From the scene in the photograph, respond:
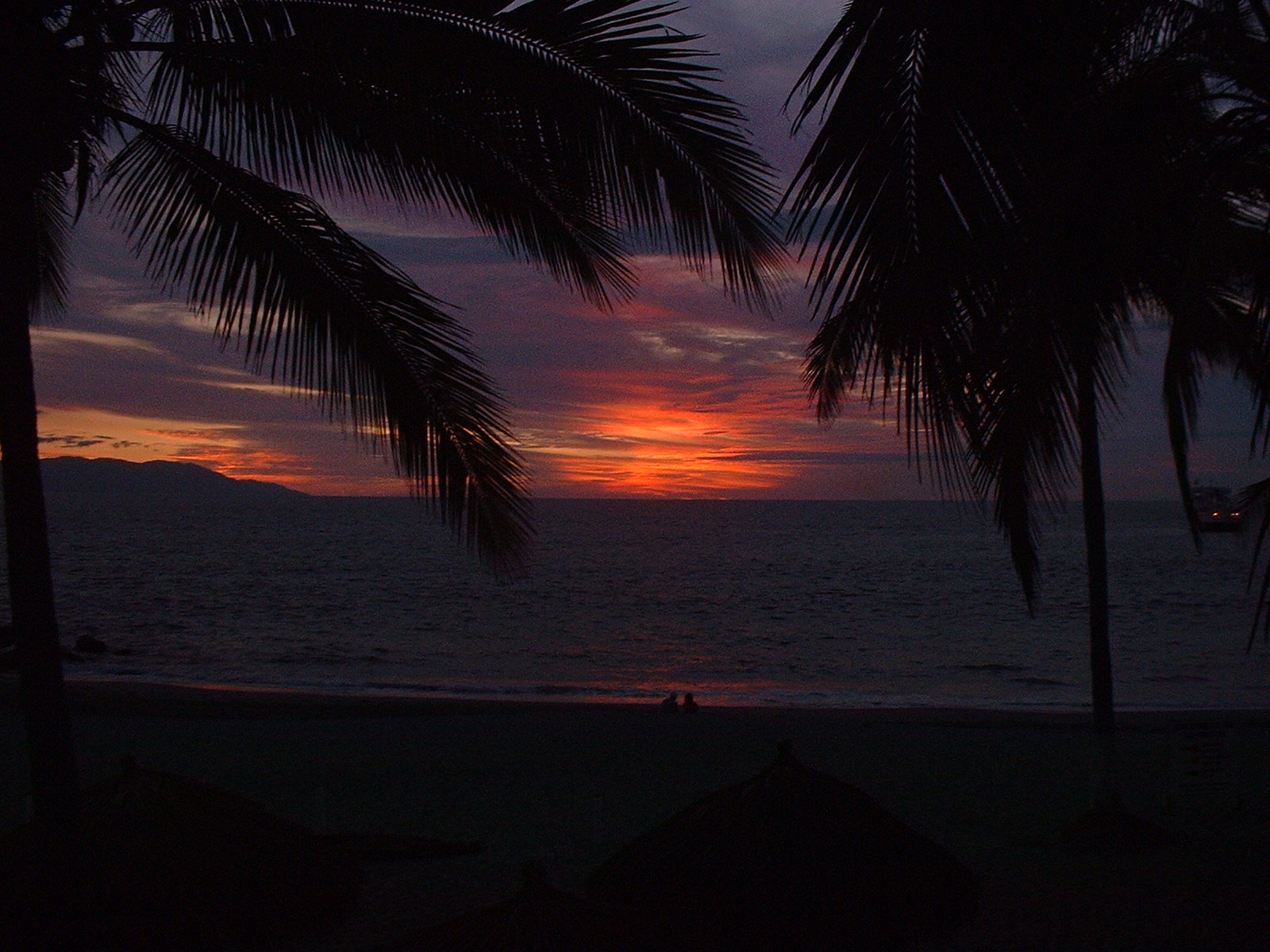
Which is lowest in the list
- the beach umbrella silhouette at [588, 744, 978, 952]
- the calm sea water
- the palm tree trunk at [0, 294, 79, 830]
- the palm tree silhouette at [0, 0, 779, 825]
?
the calm sea water

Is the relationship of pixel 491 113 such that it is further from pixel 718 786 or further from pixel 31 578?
pixel 718 786

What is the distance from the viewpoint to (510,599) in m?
38.8

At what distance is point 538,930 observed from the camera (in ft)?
10.5

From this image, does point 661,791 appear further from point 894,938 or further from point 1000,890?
point 894,938

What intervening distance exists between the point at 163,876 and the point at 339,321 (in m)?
2.45

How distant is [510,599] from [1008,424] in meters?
36.4

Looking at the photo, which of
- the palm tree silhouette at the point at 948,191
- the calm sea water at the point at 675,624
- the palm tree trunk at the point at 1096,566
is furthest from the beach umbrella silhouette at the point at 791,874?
the calm sea water at the point at 675,624

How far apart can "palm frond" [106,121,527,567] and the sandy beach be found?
2.26 metres

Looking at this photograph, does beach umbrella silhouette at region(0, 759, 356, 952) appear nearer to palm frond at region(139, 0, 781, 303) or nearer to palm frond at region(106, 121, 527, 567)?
palm frond at region(106, 121, 527, 567)

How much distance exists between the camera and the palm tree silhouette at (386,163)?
13.5 ft

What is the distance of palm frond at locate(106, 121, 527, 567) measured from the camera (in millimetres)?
4438

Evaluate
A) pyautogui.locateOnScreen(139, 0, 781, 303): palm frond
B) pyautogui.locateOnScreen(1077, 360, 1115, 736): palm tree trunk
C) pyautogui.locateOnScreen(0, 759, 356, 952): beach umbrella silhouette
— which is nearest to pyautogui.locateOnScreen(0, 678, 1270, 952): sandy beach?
pyautogui.locateOnScreen(0, 759, 356, 952): beach umbrella silhouette

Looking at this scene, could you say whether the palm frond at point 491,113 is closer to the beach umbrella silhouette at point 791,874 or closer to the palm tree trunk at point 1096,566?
the beach umbrella silhouette at point 791,874

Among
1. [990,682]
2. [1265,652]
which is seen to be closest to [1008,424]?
[990,682]
